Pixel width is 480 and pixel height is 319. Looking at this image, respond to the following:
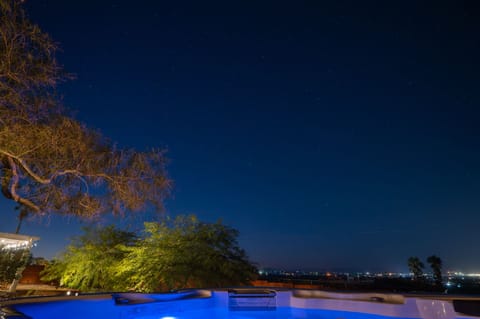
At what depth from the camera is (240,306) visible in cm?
735

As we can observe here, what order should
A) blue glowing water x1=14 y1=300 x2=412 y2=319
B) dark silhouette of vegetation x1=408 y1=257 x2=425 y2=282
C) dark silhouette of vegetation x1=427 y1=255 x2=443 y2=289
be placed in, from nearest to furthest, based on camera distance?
blue glowing water x1=14 y1=300 x2=412 y2=319 → dark silhouette of vegetation x1=427 y1=255 x2=443 y2=289 → dark silhouette of vegetation x1=408 y1=257 x2=425 y2=282

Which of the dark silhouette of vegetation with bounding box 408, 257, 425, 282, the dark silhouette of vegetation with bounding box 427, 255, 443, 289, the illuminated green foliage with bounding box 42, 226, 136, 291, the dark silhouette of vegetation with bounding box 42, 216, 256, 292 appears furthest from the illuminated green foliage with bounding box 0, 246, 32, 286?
the dark silhouette of vegetation with bounding box 408, 257, 425, 282

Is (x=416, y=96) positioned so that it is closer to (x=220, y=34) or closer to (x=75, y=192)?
(x=220, y=34)

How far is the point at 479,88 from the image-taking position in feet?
51.7

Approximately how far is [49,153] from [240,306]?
19.6 feet

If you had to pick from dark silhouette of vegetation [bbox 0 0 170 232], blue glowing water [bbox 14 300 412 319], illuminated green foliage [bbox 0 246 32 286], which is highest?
dark silhouette of vegetation [bbox 0 0 170 232]

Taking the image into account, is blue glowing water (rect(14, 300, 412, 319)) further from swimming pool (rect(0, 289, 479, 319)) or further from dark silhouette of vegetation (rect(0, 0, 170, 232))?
dark silhouette of vegetation (rect(0, 0, 170, 232))

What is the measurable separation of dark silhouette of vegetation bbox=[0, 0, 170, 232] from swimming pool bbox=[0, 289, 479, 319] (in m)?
3.91

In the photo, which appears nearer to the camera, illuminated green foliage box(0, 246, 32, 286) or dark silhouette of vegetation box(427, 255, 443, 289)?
illuminated green foliage box(0, 246, 32, 286)

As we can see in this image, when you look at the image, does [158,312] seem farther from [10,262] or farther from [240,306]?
[10,262]

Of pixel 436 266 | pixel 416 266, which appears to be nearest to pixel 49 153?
pixel 436 266

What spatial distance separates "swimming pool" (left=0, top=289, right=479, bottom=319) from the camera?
17.2 feet

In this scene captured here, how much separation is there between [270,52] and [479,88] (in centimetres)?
1033

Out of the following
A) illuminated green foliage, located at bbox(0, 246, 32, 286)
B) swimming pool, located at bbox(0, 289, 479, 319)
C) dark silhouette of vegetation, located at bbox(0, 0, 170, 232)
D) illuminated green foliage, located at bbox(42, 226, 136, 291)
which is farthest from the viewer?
illuminated green foliage, located at bbox(42, 226, 136, 291)
